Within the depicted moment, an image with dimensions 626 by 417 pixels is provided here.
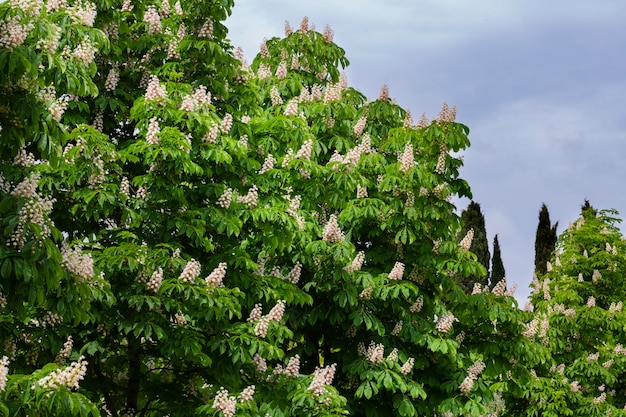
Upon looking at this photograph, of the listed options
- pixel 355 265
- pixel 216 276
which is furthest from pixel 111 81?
pixel 355 265

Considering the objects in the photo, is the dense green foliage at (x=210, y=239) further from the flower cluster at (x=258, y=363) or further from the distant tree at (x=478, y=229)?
the distant tree at (x=478, y=229)

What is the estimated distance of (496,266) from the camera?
4706 cm

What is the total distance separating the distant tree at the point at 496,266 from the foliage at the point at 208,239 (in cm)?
3191

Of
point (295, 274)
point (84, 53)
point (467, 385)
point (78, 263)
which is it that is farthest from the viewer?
point (467, 385)

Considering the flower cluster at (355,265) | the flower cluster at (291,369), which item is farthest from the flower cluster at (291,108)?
the flower cluster at (291,369)

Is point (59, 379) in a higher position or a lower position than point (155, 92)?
lower

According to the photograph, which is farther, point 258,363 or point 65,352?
point 258,363

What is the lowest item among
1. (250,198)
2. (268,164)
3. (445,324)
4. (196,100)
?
(445,324)

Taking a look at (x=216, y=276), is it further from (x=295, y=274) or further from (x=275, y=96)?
(x=275, y=96)

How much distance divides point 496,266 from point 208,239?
37675 millimetres

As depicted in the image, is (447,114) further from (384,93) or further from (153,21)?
(153,21)

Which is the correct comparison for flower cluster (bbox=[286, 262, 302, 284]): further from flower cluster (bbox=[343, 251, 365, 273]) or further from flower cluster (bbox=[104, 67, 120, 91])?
flower cluster (bbox=[104, 67, 120, 91])

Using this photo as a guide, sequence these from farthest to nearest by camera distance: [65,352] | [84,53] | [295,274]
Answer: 1. [295,274]
2. [65,352]
3. [84,53]

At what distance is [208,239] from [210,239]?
8.6 inches
